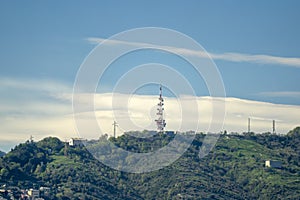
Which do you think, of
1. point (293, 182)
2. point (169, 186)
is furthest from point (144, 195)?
point (293, 182)

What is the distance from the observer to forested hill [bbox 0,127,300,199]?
126 m

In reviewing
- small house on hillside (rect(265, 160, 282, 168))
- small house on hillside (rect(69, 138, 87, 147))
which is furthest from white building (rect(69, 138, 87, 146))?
small house on hillside (rect(265, 160, 282, 168))

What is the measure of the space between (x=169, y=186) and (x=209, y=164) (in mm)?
18791

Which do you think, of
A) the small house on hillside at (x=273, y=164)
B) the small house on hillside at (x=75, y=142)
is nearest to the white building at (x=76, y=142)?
the small house on hillside at (x=75, y=142)

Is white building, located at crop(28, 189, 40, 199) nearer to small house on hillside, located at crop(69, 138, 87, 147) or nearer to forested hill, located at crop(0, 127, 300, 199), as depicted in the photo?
forested hill, located at crop(0, 127, 300, 199)

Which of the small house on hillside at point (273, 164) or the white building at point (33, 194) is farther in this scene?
the small house on hillside at point (273, 164)

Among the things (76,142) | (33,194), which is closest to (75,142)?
(76,142)

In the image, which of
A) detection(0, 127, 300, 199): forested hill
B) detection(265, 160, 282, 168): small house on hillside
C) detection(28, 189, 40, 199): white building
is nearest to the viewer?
detection(28, 189, 40, 199): white building

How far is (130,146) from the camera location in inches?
6063

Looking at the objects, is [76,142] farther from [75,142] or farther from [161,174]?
[161,174]

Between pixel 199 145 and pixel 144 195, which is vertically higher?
pixel 199 145

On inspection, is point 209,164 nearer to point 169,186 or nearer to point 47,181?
point 169,186

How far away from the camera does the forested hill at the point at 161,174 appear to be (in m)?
126

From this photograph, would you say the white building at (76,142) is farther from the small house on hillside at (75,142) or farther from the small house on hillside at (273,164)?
the small house on hillside at (273,164)
